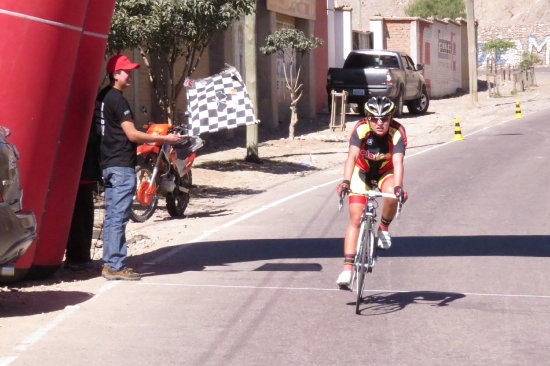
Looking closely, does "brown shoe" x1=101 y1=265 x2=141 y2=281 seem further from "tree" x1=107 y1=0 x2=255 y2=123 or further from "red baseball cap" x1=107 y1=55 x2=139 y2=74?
"tree" x1=107 y1=0 x2=255 y2=123

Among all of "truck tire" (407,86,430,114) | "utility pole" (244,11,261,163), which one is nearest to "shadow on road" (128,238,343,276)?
"utility pole" (244,11,261,163)

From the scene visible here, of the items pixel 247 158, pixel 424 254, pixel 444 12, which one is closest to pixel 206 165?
pixel 247 158

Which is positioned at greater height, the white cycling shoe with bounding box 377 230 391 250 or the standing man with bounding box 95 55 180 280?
the standing man with bounding box 95 55 180 280

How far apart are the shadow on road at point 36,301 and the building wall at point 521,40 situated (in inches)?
3170

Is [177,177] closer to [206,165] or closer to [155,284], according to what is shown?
[155,284]

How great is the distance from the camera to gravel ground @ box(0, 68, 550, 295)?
1123cm

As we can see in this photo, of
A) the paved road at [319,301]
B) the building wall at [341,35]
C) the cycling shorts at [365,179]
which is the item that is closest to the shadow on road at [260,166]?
the paved road at [319,301]

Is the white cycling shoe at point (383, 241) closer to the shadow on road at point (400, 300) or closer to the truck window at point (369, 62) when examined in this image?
the shadow on road at point (400, 300)

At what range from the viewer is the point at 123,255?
8891 millimetres

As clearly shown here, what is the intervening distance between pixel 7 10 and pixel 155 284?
2636mm

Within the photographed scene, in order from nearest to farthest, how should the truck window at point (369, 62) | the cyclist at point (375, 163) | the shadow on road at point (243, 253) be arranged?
1. the cyclist at point (375, 163)
2. the shadow on road at point (243, 253)
3. the truck window at point (369, 62)

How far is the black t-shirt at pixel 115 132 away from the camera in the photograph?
349 inches

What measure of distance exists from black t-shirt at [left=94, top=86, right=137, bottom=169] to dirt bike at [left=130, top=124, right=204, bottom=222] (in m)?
3.52

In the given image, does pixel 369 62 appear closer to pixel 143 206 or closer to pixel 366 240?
pixel 143 206
